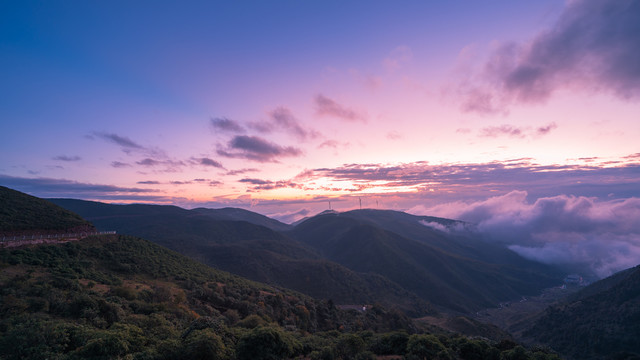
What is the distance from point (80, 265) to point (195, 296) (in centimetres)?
1430

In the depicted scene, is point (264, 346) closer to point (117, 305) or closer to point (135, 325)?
point (135, 325)

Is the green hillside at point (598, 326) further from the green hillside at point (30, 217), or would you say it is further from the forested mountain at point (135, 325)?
the green hillside at point (30, 217)

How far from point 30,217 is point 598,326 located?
506ft

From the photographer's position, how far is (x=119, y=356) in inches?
579

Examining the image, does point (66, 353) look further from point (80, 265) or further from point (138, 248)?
point (138, 248)

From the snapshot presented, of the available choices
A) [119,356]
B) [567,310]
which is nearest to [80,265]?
[119,356]

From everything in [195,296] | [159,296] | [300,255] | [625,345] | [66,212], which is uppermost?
[66,212]

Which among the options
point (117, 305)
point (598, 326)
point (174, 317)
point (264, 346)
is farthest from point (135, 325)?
point (598, 326)

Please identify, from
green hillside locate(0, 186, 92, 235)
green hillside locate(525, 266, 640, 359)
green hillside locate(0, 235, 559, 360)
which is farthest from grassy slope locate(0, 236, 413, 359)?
green hillside locate(525, 266, 640, 359)

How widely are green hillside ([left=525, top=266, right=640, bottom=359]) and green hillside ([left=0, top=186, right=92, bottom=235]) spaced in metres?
121

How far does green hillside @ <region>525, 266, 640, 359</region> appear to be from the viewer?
84375 mm

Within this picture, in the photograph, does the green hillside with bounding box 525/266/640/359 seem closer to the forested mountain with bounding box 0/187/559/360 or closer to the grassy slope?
the grassy slope

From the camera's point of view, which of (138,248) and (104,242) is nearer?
(104,242)

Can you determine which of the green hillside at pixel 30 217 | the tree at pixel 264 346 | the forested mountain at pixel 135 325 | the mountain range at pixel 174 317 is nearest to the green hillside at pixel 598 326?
the mountain range at pixel 174 317
